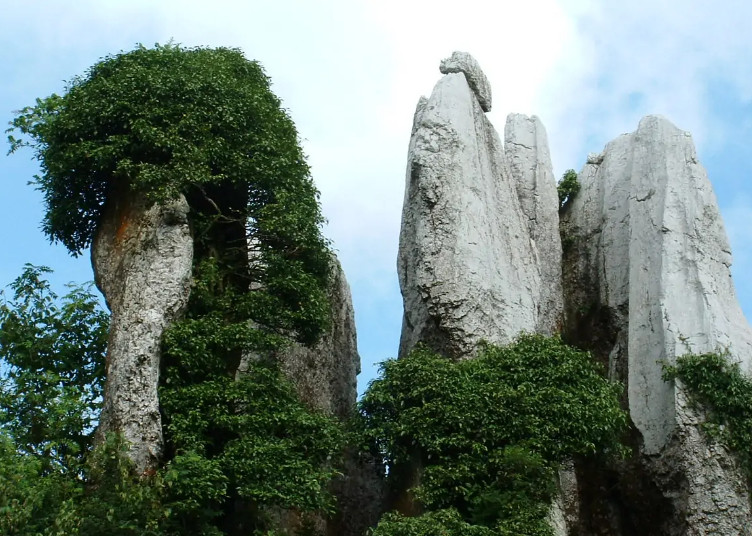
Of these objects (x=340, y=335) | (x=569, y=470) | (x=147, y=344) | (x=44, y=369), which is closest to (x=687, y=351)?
(x=569, y=470)

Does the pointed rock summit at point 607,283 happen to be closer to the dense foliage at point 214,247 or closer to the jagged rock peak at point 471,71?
the jagged rock peak at point 471,71

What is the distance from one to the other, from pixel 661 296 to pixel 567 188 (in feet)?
22.2

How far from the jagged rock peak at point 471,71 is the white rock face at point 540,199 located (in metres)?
2.47

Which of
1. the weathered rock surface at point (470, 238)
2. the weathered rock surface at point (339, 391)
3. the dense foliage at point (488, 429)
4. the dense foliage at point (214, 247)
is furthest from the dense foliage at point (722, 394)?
the dense foliage at point (214, 247)

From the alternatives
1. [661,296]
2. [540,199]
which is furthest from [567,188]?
[661,296]

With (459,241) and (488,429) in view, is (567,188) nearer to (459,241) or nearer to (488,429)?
(459,241)

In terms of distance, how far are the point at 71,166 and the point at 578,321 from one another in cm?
1259

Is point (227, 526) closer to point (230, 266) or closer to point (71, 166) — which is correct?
point (230, 266)

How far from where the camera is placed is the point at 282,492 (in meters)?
17.5

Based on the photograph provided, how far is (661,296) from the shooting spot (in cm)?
2172

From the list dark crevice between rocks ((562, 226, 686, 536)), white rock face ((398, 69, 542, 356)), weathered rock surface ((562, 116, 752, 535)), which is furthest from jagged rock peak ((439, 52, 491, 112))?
dark crevice between rocks ((562, 226, 686, 536))

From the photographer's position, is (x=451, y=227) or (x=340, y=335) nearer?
(x=451, y=227)

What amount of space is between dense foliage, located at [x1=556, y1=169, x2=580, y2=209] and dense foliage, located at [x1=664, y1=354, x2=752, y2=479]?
830cm

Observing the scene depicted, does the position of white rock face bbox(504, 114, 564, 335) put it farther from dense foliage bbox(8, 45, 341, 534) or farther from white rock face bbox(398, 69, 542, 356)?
dense foliage bbox(8, 45, 341, 534)
